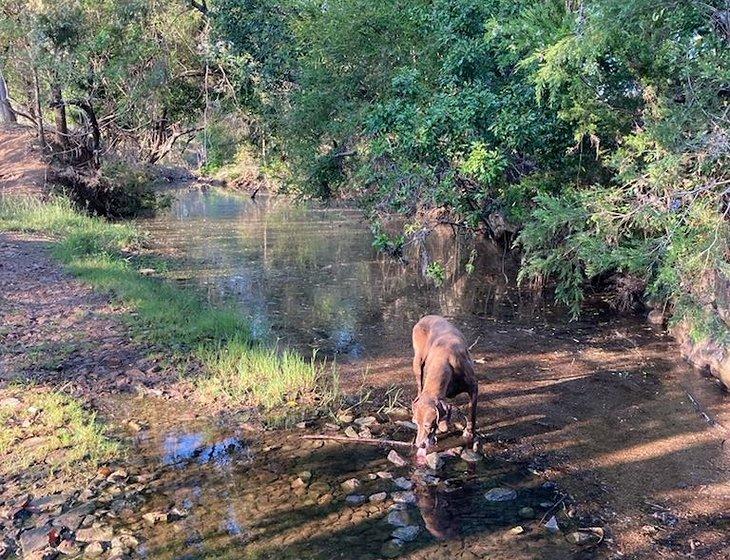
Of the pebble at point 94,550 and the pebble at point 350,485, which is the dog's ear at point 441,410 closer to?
the pebble at point 350,485

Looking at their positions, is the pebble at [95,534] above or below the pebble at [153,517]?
above

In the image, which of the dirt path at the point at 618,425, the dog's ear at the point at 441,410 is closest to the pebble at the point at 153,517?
the dog's ear at the point at 441,410

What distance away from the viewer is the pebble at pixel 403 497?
18.9 ft

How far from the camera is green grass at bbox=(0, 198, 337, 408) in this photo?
8102mm

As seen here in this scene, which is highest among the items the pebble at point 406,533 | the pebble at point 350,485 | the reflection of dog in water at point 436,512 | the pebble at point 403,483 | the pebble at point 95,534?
the pebble at point 95,534

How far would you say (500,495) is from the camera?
5.92 metres

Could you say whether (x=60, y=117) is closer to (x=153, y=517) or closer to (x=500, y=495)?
(x=153, y=517)

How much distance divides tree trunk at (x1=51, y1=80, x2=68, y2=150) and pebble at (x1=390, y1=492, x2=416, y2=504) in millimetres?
20452

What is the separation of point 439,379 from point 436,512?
1.68 meters

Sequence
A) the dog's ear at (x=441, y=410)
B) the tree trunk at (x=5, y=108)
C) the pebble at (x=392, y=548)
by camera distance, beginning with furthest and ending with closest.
Answer: the tree trunk at (x=5, y=108)
the dog's ear at (x=441, y=410)
the pebble at (x=392, y=548)

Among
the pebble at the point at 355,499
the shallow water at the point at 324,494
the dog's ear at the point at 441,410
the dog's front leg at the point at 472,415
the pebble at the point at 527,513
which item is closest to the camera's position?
the shallow water at the point at 324,494

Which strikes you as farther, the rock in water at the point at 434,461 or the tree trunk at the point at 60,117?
the tree trunk at the point at 60,117

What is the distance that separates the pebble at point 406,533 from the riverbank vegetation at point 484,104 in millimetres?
4716

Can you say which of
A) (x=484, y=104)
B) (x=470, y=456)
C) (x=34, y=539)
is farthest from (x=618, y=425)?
(x=34, y=539)
